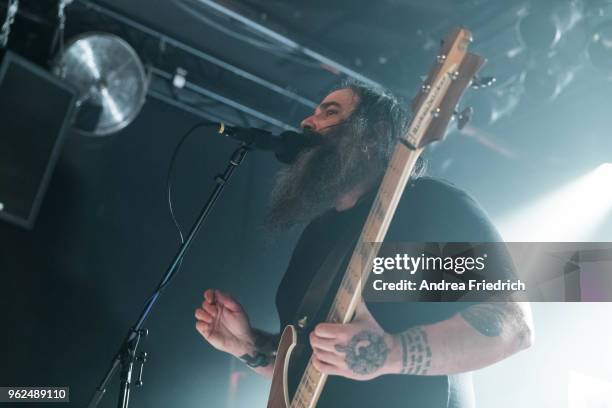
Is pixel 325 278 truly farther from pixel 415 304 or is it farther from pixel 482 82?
pixel 482 82

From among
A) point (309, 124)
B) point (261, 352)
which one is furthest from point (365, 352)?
point (309, 124)

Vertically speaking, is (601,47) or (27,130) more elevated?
(601,47)

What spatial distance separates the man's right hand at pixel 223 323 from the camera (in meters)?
1.65

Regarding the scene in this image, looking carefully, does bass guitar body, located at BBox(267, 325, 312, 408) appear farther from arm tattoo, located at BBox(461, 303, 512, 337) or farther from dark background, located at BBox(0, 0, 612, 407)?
dark background, located at BBox(0, 0, 612, 407)

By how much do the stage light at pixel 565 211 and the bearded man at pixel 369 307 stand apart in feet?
2.77

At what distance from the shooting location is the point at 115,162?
2.53m

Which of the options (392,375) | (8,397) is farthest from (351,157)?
(8,397)

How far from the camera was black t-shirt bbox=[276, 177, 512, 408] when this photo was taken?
1.50m

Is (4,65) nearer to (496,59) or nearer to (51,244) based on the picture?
(51,244)

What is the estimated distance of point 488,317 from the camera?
53.7 inches

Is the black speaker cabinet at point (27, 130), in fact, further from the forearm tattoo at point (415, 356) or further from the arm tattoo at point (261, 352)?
the forearm tattoo at point (415, 356)

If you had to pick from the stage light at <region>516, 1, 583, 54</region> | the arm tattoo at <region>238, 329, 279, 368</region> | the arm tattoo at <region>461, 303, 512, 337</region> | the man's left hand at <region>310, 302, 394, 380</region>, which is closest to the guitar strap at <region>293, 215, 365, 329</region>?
the arm tattoo at <region>238, 329, 279, 368</region>

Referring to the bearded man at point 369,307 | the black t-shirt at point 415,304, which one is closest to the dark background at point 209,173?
the bearded man at point 369,307

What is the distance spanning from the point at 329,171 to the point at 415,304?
1.57 feet
